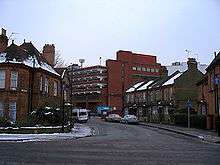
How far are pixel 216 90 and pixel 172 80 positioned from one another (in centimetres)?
2899

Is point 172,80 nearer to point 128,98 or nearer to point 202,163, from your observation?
point 128,98

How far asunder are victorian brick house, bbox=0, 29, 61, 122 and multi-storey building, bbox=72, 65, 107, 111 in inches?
2474

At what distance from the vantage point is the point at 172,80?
66.8 metres

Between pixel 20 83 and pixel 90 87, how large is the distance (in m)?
75.0

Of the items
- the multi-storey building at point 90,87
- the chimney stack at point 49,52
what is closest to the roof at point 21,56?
the chimney stack at point 49,52

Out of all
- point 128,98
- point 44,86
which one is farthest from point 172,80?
point 44,86

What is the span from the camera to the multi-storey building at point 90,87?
110 metres

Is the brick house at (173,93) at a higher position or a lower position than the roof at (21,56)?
lower

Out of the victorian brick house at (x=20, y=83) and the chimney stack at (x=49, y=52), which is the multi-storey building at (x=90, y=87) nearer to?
the chimney stack at (x=49, y=52)

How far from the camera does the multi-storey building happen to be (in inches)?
4350

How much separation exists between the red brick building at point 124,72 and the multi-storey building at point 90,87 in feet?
10.2

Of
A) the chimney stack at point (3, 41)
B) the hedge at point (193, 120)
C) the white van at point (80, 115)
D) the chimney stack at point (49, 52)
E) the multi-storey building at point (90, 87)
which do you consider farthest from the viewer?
the multi-storey building at point (90, 87)

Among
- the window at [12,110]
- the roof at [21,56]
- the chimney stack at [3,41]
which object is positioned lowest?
the window at [12,110]

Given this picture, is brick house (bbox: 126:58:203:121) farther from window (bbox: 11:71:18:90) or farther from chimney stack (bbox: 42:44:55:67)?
window (bbox: 11:71:18:90)
